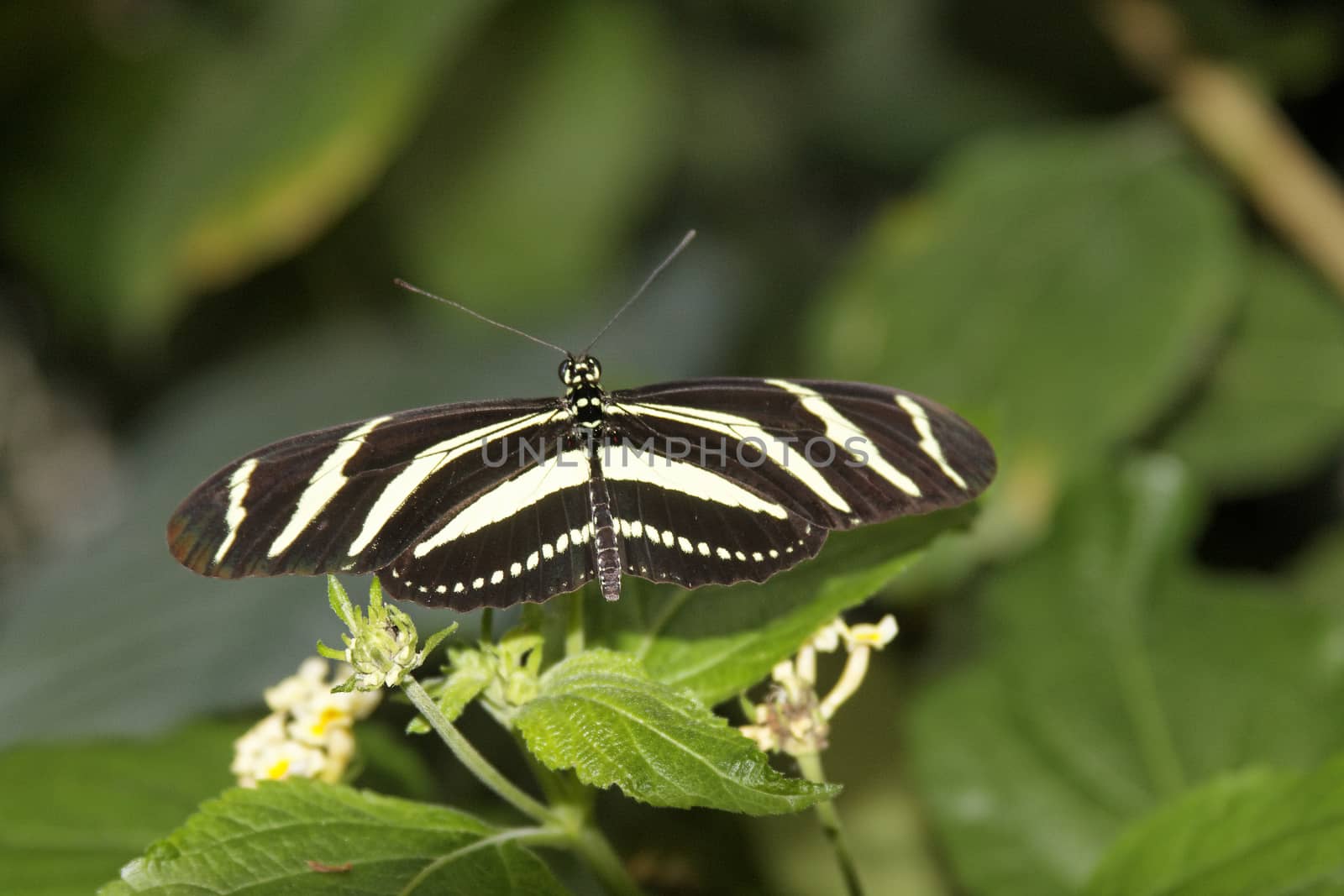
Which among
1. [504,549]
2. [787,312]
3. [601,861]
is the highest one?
[787,312]

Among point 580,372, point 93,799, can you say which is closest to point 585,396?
point 580,372

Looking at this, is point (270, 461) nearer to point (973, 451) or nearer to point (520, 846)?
point (520, 846)

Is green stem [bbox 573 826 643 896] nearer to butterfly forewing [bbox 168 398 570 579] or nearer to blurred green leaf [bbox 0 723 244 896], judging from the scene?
butterfly forewing [bbox 168 398 570 579]

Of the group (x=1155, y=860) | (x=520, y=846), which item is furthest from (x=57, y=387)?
(x=1155, y=860)

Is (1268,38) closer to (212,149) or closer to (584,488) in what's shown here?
(584,488)

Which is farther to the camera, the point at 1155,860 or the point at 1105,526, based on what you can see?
the point at 1105,526
